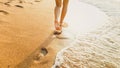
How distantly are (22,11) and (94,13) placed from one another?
0.93 m

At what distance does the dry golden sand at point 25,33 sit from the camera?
160cm

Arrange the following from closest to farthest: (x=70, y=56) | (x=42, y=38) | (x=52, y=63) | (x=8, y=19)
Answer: (x=52, y=63) → (x=70, y=56) → (x=42, y=38) → (x=8, y=19)

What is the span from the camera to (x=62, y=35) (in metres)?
2.05

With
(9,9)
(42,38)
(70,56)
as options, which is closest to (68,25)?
(42,38)

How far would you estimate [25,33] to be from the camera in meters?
2.00

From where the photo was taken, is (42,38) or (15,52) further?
(42,38)

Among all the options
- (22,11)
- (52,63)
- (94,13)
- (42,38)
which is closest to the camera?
(52,63)

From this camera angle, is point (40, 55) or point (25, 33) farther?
point (25, 33)

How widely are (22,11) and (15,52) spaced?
0.94 metres

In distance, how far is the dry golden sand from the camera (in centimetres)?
160

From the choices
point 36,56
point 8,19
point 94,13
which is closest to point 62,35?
point 36,56

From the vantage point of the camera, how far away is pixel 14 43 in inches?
70.7

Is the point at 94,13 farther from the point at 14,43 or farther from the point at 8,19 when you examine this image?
the point at 14,43

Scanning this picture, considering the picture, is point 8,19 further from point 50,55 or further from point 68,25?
point 50,55
